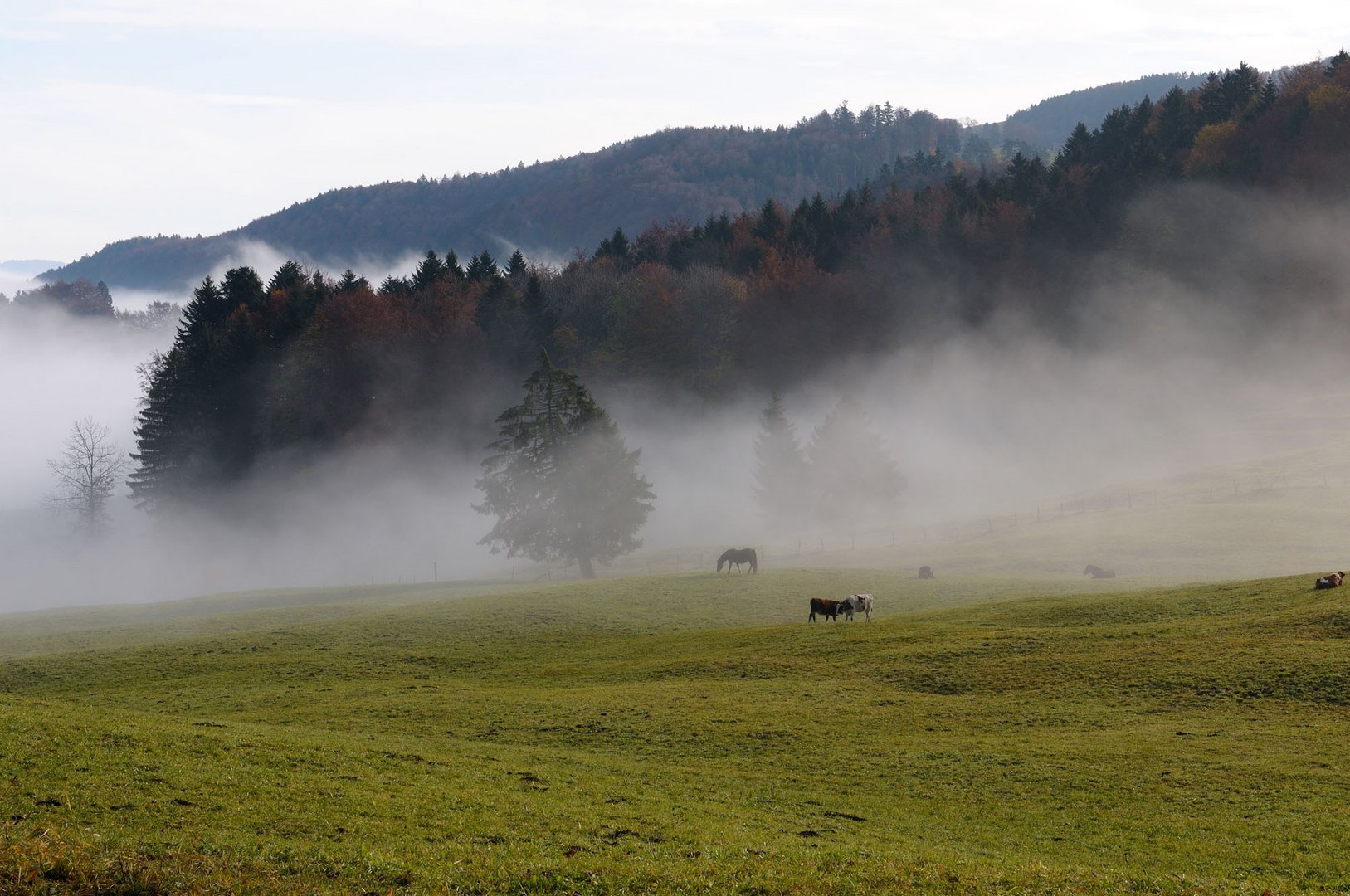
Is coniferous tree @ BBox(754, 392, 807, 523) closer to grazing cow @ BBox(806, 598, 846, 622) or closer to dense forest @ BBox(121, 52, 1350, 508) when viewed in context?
dense forest @ BBox(121, 52, 1350, 508)

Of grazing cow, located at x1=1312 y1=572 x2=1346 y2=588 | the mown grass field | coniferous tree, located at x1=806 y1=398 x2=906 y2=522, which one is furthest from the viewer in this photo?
coniferous tree, located at x1=806 y1=398 x2=906 y2=522

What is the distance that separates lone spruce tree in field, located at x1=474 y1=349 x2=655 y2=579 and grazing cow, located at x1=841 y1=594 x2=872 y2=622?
1549 inches

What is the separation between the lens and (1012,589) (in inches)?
2228

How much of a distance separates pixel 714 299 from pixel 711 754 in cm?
13827

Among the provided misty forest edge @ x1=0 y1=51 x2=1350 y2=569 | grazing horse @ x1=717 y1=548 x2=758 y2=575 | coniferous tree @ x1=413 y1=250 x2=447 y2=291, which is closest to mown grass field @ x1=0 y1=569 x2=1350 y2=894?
grazing horse @ x1=717 y1=548 x2=758 y2=575

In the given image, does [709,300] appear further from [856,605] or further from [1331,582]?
[1331,582]

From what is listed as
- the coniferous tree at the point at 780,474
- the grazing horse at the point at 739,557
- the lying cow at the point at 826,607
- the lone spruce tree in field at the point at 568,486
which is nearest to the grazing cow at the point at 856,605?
the lying cow at the point at 826,607

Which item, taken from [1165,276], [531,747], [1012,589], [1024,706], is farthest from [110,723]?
[1165,276]

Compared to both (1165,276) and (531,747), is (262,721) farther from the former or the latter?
(1165,276)

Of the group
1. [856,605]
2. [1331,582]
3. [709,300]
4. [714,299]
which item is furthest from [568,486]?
[714,299]

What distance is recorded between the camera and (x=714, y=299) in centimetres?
16238

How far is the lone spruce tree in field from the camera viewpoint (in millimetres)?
84562

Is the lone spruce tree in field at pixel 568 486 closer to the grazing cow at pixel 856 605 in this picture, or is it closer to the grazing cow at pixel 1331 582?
the grazing cow at pixel 856 605

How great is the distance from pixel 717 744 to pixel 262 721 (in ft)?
44.2
